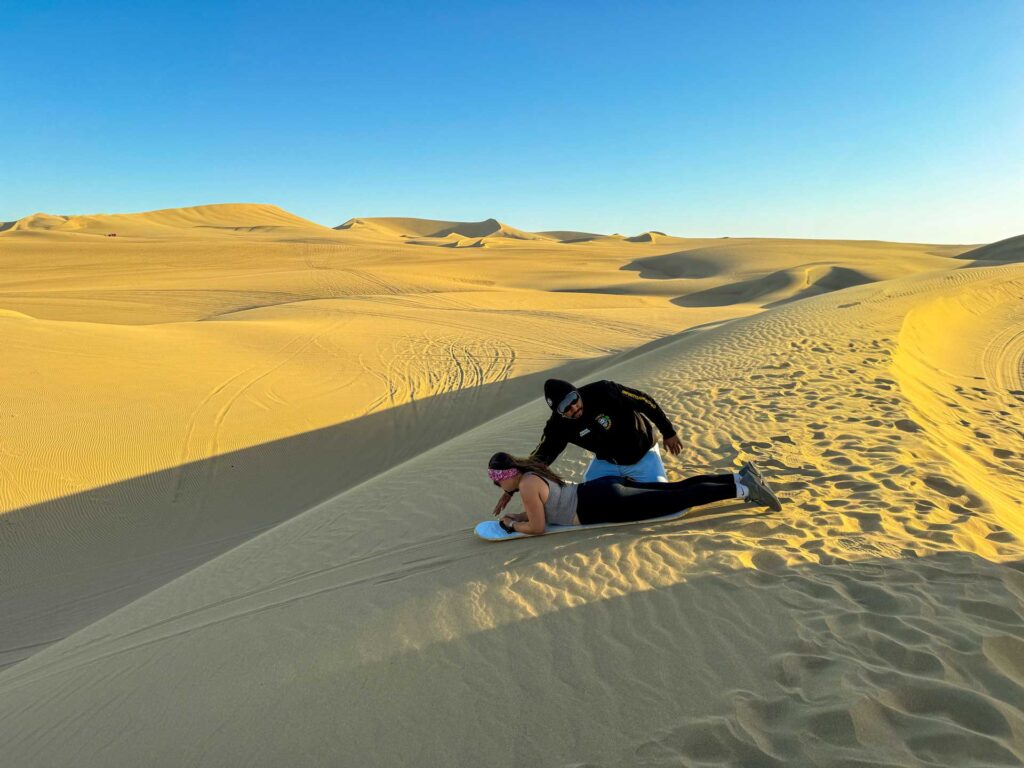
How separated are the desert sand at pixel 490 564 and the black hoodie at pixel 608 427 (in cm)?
61

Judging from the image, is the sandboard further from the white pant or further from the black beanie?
the black beanie

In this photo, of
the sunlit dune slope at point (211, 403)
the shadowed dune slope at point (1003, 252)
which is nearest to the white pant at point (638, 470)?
the sunlit dune slope at point (211, 403)

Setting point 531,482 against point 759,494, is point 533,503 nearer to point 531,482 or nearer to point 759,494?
point 531,482

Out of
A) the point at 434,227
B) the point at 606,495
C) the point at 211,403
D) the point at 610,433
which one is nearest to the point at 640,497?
the point at 606,495

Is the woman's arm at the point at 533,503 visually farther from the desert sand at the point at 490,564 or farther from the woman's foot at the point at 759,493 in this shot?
the woman's foot at the point at 759,493

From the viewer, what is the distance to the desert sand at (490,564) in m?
2.65

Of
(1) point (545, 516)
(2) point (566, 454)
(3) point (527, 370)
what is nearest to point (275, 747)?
(1) point (545, 516)

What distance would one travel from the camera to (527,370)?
14.2m

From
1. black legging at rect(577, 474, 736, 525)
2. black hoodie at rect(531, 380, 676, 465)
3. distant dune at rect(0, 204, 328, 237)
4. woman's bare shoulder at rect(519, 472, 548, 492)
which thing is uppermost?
distant dune at rect(0, 204, 328, 237)

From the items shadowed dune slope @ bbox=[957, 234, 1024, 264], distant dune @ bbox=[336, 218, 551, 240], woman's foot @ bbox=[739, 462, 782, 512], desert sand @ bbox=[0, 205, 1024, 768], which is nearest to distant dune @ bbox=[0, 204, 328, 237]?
distant dune @ bbox=[336, 218, 551, 240]

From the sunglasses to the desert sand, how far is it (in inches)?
36.6

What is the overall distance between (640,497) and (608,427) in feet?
1.88

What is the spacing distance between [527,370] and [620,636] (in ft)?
36.6

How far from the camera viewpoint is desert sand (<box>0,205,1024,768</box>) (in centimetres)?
265
